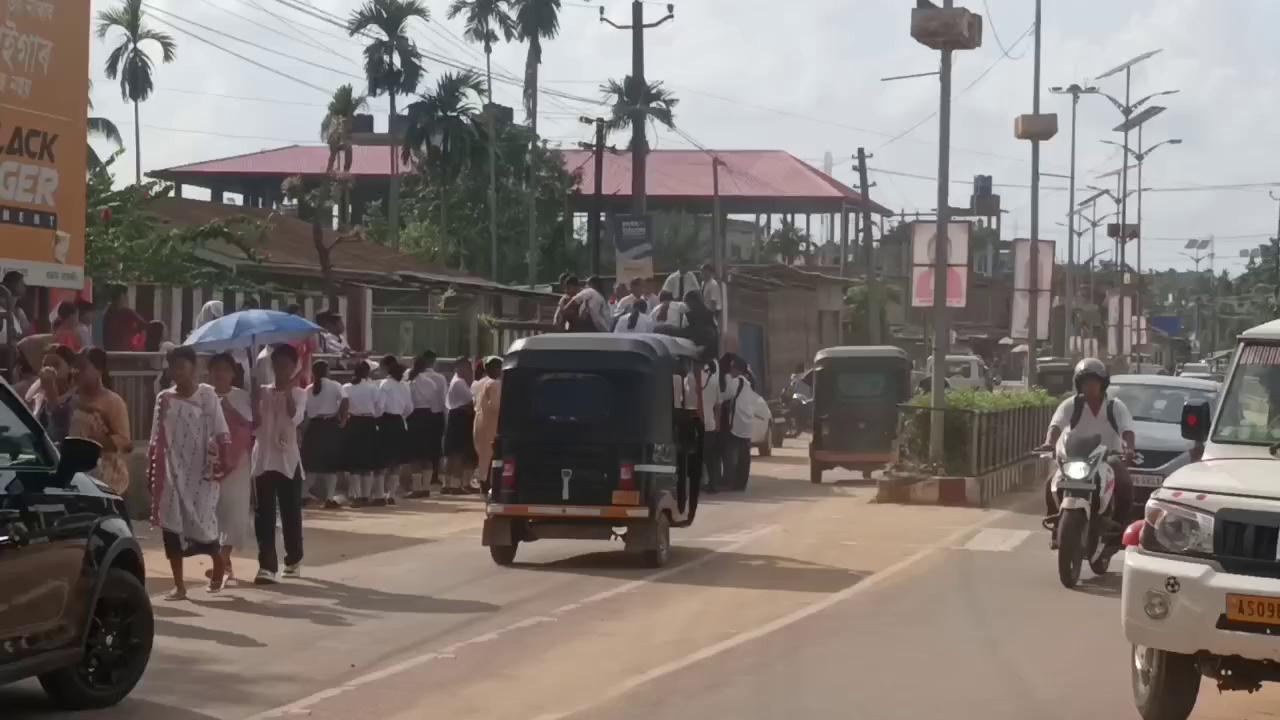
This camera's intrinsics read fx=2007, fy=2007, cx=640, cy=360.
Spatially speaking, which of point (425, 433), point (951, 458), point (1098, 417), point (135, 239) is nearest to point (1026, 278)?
point (951, 458)

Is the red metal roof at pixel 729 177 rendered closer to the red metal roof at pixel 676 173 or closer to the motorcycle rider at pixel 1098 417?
the red metal roof at pixel 676 173

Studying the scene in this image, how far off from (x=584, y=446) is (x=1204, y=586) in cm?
958

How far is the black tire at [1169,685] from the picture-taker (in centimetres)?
957

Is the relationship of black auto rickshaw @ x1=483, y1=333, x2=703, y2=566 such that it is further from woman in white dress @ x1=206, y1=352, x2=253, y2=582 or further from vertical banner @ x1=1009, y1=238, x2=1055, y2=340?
vertical banner @ x1=1009, y1=238, x2=1055, y2=340

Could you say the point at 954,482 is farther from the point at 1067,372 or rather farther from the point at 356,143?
the point at 356,143

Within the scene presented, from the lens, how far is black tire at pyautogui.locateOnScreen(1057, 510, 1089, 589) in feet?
54.4

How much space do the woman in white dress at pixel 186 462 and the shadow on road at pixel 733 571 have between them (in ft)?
12.1

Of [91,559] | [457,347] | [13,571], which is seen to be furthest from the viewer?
[457,347]

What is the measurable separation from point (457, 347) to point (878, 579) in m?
21.4

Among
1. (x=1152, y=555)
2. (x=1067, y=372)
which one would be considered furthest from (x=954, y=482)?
(x=1067, y=372)

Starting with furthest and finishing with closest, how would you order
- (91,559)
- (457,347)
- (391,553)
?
(457,347), (391,553), (91,559)

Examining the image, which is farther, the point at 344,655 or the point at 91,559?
the point at 344,655

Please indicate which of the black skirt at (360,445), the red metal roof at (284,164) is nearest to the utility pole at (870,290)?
the red metal roof at (284,164)

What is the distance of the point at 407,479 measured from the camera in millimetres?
27406
